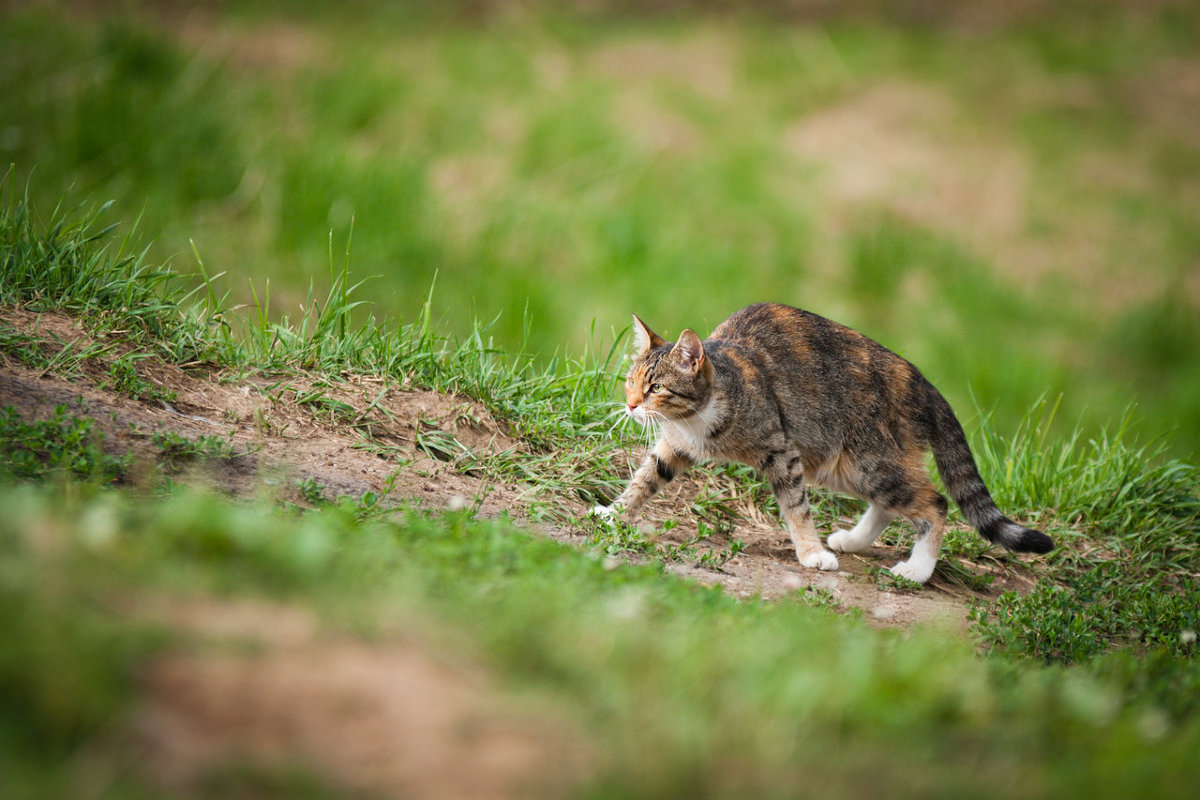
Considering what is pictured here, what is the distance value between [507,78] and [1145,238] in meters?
7.28

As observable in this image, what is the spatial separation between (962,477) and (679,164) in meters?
7.22

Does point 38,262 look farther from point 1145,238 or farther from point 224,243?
point 1145,238

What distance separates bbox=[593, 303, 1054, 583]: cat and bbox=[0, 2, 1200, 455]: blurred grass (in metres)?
2.94

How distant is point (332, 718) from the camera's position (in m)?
2.05

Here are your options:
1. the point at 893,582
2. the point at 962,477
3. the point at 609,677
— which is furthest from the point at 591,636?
the point at 962,477

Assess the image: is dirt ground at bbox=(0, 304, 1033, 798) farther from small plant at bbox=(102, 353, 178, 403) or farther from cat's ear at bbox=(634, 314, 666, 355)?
cat's ear at bbox=(634, 314, 666, 355)

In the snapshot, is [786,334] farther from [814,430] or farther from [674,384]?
[674,384]

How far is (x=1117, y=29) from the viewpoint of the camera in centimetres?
1366

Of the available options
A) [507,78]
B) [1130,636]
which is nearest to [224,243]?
[507,78]

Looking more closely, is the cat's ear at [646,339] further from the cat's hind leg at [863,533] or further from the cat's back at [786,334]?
the cat's hind leg at [863,533]

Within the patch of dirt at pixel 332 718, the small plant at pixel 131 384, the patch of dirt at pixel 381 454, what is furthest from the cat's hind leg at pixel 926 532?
the small plant at pixel 131 384

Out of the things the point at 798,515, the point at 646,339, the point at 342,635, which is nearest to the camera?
the point at 342,635

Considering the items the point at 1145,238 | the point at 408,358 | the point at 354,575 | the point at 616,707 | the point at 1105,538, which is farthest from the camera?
the point at 1145,238

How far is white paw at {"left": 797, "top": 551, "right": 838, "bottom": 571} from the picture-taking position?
4.38m
